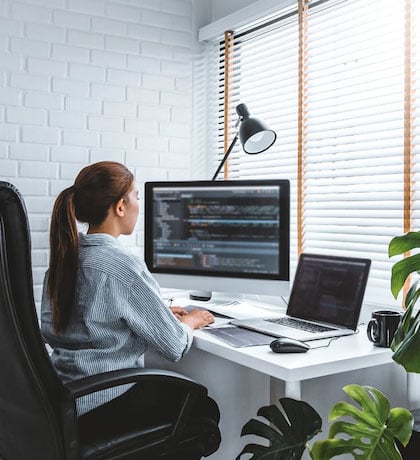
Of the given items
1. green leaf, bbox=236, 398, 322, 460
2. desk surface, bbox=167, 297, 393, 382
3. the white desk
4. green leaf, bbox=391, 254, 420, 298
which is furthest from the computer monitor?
green leaf, bbox=391, 254, 420, 298

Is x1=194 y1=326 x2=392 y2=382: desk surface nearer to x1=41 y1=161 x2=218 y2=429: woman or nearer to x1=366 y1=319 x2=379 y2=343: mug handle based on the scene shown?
x1=366 y1=319 x2=379 y2=343: mug handle

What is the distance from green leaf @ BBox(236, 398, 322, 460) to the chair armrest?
0.65ft

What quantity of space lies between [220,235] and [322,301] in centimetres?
51

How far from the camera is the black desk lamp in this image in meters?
2.42

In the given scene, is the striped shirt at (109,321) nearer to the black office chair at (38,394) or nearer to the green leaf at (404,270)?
the black office chair at (38,394)

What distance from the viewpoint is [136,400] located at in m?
1.76

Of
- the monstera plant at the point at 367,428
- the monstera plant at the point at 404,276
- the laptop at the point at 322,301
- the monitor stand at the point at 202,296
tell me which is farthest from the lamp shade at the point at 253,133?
the monstera plant at the point at 367,428

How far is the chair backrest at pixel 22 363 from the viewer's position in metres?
1.33

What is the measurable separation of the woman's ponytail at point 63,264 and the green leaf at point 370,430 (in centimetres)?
77

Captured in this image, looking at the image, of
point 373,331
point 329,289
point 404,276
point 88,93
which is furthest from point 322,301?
point 88,93

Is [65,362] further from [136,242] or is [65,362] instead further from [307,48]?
[307,48]

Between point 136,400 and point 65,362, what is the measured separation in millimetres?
229

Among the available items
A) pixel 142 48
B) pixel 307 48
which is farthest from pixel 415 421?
pixel 142 48

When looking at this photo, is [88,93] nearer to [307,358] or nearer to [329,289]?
[329,289]
